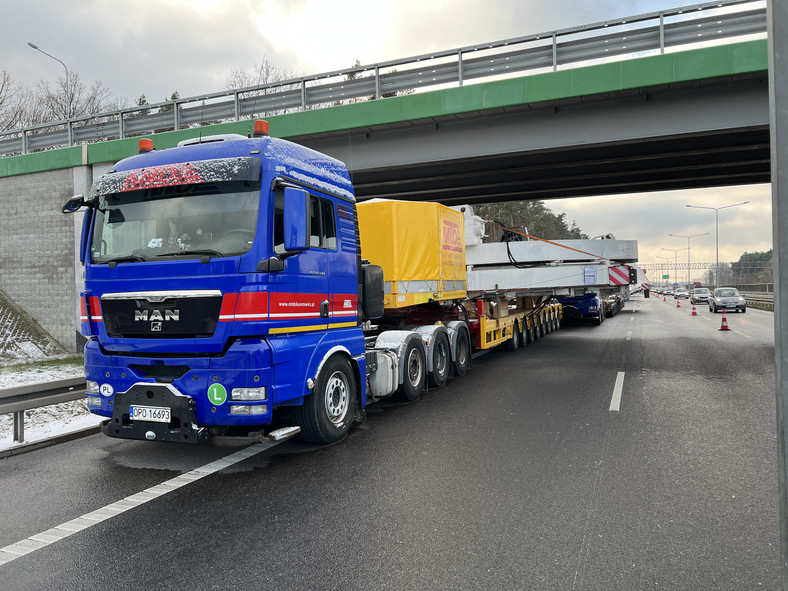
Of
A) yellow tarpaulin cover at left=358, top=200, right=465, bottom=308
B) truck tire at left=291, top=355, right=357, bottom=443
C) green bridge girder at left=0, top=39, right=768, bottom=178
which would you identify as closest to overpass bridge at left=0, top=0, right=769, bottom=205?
green bridge girder at left=0, top=39, right=768, bottom=178

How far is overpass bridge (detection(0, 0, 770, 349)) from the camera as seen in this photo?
13.9 m

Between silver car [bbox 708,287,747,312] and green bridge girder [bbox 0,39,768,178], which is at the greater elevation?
green bridge girder [bbox 0,39,768,178]

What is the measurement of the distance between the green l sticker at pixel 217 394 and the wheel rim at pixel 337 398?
1.32m

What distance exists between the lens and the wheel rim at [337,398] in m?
6.17

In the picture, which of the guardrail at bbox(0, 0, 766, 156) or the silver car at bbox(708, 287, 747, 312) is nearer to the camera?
the guardrail at bbox(0, 0, 766, 156)

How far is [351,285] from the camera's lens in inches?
269

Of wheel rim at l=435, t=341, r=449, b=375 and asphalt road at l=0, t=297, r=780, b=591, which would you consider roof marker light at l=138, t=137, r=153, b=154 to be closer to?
asphalt road at l=0, t=297, r=780, b=591

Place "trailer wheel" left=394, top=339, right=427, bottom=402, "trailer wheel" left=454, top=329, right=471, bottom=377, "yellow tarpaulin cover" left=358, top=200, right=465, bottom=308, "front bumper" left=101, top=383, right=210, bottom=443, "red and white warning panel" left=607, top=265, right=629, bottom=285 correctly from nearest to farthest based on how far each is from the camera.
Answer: "front bumper" left=101, top=383, right=210, bottom=443
"trailer wheel" left=394, top=339, right=427, bottom=402
"yellow tarpaulin cover" left=358, top=200, right=465, bottom=308
"trailer wheel" left=454, top=329, right=471, bottom=377
"red and white warning panel" left=607, top=265, right=629, bottom=285

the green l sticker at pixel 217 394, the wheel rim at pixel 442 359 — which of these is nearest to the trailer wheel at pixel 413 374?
the wheel rim at pixel 442 359

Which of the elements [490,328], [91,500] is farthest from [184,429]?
[490,328]

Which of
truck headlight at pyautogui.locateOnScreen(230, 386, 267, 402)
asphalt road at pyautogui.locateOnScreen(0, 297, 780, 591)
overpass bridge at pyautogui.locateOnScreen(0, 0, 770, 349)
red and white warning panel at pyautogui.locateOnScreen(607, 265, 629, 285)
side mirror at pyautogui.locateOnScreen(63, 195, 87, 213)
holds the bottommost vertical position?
asphalt road at pyautogui.locateOnScreen(0, 297, 780, 591)

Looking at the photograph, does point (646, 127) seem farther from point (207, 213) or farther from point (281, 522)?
point (281, 522)

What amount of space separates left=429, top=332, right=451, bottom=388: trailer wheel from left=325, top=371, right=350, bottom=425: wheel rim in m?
3.30

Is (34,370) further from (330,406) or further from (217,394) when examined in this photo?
(217,394)
